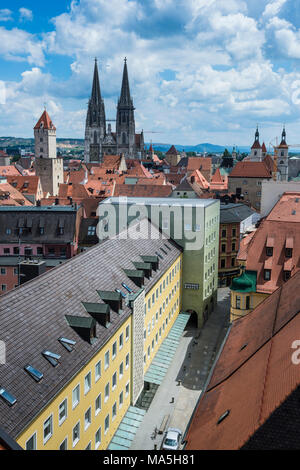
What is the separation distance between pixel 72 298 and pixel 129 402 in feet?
34.0

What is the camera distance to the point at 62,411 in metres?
22.5

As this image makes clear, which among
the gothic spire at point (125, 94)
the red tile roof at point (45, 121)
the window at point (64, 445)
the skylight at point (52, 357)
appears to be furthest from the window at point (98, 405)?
the gothic spire at point (125, 94)

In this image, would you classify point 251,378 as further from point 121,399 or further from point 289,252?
point 289,252

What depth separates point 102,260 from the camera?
1455 inches

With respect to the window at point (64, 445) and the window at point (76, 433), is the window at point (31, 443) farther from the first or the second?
the window at point (76, 433)

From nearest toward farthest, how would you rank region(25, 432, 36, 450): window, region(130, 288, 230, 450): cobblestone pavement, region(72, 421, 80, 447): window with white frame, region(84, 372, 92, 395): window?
region(25, 432, 36, 450): window, region(72, 421, 80, 447): window with white frame, region(84, 372, 92, 395): window, region(130, 288, 230, 450): cobblestone pavement

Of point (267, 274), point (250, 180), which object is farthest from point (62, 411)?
point (250, 180)

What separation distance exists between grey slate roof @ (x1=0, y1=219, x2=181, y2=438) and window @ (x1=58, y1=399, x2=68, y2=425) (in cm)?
113

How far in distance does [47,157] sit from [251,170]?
2018 inches

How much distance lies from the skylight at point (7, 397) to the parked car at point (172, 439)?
53.0ft

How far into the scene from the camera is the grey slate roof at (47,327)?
2013 centimetres

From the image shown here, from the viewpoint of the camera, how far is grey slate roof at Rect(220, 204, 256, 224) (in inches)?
2655

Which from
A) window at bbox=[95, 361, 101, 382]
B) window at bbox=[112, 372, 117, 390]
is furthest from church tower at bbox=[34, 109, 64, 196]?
window at bbox=[95, 361, 101, 382]

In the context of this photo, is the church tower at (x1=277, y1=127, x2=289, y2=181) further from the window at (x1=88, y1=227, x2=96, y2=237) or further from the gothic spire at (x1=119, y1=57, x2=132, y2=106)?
the gothic spire at (x1=119, y1=57, x2=132, y2=106)
